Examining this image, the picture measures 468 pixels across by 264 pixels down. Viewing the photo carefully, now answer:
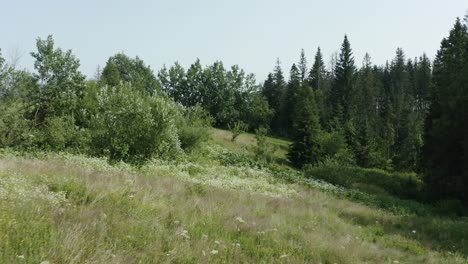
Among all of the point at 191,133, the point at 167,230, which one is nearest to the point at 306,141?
the point at 191,133

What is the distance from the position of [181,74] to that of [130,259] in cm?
9125

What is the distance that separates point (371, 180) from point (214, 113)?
59.1 m

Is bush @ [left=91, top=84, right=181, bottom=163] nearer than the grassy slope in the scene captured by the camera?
No

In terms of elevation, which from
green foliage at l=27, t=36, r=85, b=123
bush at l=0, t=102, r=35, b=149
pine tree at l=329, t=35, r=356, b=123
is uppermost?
pine tree at l=329, t=35, r=356, b=123

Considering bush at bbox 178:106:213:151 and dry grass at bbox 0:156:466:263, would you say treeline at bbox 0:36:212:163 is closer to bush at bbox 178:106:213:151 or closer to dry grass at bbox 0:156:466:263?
bush at bbox 178:106:213:151

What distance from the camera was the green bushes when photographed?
29597 millimetres

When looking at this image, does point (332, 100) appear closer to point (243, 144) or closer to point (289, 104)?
point (289, 104)

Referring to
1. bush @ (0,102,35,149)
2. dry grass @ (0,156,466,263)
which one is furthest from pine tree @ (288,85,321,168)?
dry grass @ (0,156,466,263)

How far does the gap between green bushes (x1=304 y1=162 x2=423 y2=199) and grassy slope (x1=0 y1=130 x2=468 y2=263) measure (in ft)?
57.7

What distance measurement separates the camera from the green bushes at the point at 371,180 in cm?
2960

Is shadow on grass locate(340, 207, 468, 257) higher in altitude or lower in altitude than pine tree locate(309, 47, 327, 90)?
lower

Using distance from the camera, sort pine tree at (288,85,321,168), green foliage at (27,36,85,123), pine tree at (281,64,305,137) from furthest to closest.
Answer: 1. pine tree at (281,64,305,137)
2. pine tree at (288,85,321,168)
3. green foliage at (27,36,85,123)

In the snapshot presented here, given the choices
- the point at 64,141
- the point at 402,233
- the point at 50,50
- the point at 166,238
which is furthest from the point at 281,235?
the point at 50,50

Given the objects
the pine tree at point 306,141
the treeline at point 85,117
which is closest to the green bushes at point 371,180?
the treeline at point 85,117
